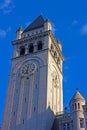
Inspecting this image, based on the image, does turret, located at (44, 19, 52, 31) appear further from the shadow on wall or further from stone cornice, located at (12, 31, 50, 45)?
the shadow on wall

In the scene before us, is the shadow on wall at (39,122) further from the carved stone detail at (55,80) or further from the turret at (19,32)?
the turret at (19,32)

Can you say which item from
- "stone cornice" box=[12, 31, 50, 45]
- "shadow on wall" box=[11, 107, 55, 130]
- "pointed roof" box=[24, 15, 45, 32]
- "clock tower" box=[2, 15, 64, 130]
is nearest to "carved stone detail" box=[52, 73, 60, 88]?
"clock tower" box=[2, 15, 64, 130]

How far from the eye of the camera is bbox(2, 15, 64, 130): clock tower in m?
54.5

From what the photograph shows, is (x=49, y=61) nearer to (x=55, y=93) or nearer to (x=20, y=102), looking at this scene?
(x=55, y=93)

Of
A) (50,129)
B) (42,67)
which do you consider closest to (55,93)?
(42,67)

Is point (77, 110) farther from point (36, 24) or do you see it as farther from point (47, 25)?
point (36, 24)

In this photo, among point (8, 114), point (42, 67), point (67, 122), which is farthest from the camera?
point (42, 67)

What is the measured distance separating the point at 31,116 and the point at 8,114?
5167 millimetres

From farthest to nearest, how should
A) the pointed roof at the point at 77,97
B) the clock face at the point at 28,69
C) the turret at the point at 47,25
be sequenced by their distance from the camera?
the turret at the point at 47,25
the clock face at the point at 28,69
the pointed roof at the point at 77,97

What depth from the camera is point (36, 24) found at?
75312 mm

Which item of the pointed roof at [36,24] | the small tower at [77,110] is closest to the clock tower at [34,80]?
the pointed roof at [36,24]

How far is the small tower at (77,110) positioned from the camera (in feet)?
163

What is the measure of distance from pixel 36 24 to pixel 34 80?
20.5m

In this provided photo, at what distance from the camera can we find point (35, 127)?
52219mm
